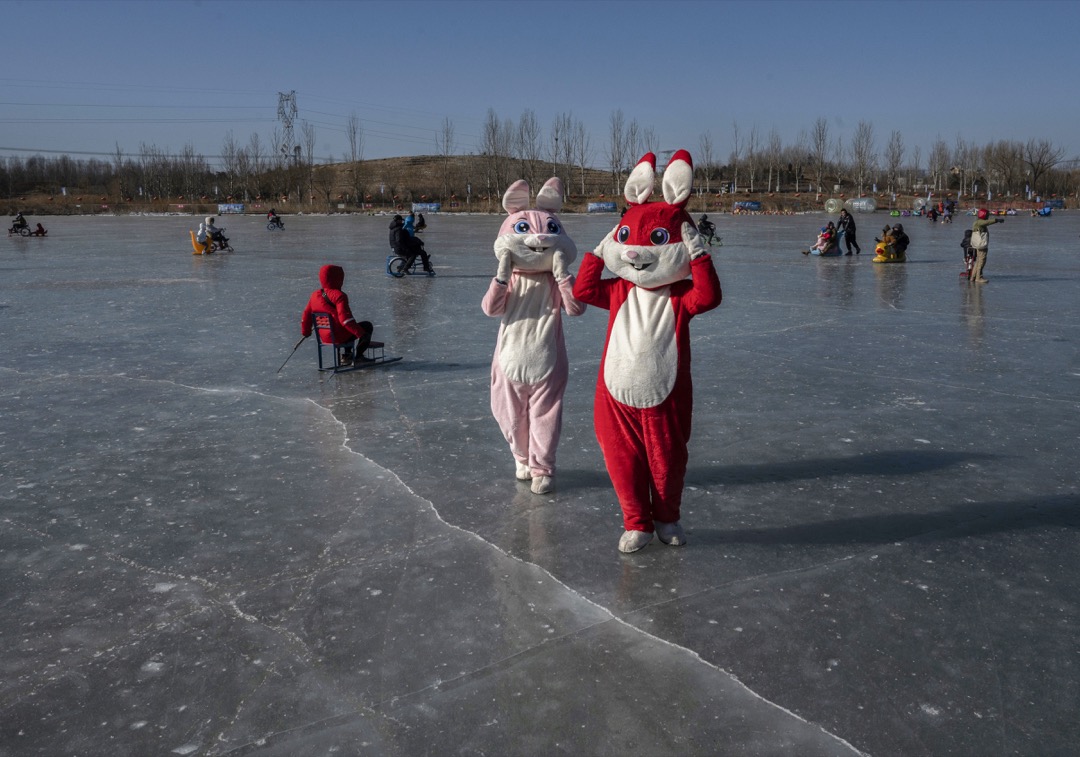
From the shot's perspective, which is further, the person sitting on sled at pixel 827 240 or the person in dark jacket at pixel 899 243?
the person sitting on sled at pixel 827 240

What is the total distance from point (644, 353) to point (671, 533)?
880mm

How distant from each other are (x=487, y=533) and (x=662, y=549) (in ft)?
2.84

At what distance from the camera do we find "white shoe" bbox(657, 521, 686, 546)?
4402mm

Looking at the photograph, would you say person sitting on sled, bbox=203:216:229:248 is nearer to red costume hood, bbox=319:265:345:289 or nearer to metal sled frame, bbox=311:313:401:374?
metal sled frame, bbox=311:313:401:374

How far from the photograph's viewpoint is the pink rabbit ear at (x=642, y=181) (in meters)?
4.41

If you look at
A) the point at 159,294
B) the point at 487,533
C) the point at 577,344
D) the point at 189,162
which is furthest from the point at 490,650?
the point at 189,162

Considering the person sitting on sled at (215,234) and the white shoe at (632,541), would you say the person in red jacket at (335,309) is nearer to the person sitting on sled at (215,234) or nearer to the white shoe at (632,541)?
the white shoe at (632,541)

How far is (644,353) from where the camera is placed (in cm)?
423

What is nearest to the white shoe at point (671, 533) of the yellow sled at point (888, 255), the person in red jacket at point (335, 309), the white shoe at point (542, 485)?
the white shoe at point (542, 485)

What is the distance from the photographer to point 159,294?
578 inches

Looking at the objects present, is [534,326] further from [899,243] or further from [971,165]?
[971,165]

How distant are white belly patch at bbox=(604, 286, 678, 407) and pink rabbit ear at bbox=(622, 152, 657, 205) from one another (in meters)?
0.45

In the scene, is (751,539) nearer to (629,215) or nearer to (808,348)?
(629,215)

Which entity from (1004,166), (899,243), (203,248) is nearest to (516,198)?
(899,243)
